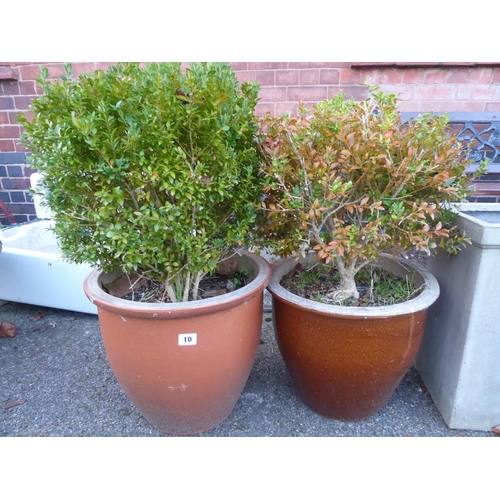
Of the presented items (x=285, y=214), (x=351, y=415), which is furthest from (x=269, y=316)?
(x=285, y=214)

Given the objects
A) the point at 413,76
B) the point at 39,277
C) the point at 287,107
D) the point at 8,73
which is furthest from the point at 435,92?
the point at 8,73

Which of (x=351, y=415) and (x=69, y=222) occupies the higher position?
(x=69, y=222)

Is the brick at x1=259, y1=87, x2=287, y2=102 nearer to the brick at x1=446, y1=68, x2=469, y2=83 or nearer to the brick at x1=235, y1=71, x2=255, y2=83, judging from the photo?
the brick at x1=235, y1=71, x2=255, y2=83

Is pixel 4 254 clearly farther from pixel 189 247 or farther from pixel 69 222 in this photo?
pixel 189 247

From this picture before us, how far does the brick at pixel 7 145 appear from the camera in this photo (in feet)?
11.5

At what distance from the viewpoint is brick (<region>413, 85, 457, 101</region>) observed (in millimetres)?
3094

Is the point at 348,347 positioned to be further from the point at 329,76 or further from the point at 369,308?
the point at 329,76

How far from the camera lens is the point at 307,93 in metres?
3.16

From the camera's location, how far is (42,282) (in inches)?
106

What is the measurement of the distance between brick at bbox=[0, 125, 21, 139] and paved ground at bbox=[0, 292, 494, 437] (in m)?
2.03

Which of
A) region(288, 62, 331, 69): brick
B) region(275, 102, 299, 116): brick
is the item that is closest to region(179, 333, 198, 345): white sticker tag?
region(275, 102, 299, 116): brick

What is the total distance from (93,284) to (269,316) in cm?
159

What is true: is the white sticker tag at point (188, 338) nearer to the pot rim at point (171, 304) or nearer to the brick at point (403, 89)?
the pot rim at point (171, 304)

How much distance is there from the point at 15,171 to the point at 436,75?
398 centimetres
